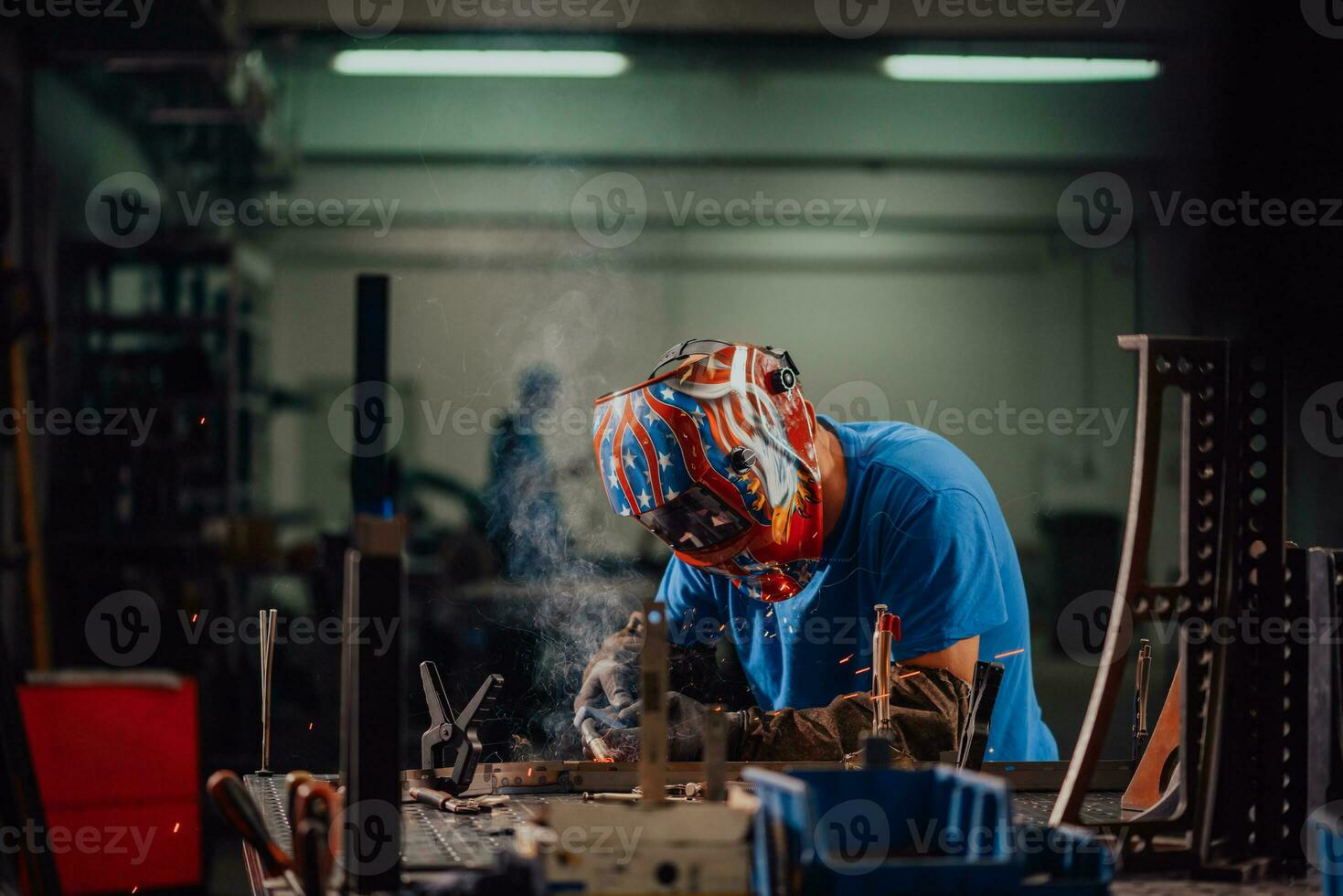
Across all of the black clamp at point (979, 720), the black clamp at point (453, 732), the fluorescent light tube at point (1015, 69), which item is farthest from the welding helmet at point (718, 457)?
the fluorescent light tube at point (1015, 69)

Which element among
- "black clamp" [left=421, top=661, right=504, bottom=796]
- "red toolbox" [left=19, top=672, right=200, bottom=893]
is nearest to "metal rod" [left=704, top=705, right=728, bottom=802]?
"black clamp" [left=421, top=661, right=504, bottom=796]

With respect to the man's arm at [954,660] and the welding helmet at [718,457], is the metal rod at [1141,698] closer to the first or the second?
the man's arm at [954,660]

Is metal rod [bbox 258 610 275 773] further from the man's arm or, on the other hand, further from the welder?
the man's arm

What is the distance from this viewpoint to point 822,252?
395 centimetres

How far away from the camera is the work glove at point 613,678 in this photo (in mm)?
1918

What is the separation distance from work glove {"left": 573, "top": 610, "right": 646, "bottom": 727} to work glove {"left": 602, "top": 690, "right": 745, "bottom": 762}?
0.04 metres

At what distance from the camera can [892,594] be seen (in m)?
2.06

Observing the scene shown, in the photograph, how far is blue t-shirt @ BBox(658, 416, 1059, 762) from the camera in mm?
1999

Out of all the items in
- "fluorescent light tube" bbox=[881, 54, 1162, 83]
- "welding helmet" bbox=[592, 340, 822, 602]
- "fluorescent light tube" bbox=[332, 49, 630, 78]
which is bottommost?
"welding helmet" bbox=[592, 340, 822, 602]

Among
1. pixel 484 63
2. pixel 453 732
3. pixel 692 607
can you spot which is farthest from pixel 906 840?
pixel 484 63

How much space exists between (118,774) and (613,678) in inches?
84.3

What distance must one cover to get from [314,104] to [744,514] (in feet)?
9.31

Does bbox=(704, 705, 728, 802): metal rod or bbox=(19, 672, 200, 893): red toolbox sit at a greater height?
bbox=(704, 705, 728, 802): metal rod

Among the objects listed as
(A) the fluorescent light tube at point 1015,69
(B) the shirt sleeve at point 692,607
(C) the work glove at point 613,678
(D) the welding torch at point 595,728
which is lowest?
(D) the welding torch at point 595,728
